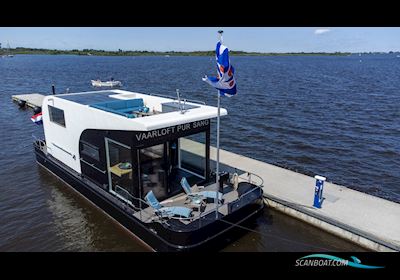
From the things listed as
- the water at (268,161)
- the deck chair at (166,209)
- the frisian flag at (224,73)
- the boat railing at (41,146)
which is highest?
the frisian flag at (224,73)

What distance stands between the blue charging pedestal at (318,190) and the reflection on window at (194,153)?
12.5ft

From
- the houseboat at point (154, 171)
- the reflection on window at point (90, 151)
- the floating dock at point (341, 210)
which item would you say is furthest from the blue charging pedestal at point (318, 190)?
the reflection on window at point (90, 151)

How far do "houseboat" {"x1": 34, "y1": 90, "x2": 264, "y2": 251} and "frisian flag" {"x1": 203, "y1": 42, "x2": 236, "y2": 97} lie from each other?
2.22m

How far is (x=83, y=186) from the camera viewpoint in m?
11.8

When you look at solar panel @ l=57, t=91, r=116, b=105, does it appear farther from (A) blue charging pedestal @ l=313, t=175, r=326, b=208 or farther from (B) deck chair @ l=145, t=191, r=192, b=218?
(A) blue charging pedestal @ l=313, t=175, r=326, b=208

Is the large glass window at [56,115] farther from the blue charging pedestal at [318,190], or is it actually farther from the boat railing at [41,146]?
the blue charging pedestal at [318,190]

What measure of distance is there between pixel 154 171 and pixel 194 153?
67.4 inches

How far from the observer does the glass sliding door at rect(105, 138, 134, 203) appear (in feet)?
30.9

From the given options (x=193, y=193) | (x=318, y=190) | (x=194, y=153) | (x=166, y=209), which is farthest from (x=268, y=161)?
(x=166, y=209)

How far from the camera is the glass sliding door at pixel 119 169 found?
9422 mm

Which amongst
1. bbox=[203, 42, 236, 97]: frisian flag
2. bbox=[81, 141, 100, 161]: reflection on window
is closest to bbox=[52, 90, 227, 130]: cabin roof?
bbox=[81, 141, 100, 161]: reflection on window
